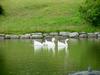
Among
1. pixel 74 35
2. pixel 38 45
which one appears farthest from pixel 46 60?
pixel 74 35

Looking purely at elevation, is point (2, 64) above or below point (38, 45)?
below

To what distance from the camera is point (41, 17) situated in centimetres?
8169

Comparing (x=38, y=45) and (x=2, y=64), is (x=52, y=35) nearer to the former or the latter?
(x=38, y=45)

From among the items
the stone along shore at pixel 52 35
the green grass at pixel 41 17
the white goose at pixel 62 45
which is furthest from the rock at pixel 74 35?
the white goose at pixel 62 45

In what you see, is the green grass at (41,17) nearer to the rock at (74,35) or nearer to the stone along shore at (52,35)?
the stone along shore at (52,35)

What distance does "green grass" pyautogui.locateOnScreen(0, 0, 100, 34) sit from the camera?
250ft

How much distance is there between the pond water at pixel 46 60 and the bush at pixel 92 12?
656 inches

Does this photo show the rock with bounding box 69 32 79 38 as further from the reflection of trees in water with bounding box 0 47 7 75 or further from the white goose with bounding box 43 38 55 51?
the reflection of trees in water with bounding box 0 47 7 75

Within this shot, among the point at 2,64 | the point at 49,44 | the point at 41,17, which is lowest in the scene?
the point at 2,64

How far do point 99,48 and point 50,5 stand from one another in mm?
31696

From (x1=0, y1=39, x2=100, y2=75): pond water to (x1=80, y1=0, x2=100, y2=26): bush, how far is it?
16.7 metres

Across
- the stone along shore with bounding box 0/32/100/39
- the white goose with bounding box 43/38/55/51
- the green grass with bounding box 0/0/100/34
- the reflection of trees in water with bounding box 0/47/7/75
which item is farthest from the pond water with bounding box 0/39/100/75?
the green grass with bounding box 0/0/100/34

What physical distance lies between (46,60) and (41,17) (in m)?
35.8

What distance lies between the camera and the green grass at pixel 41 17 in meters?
76.1
